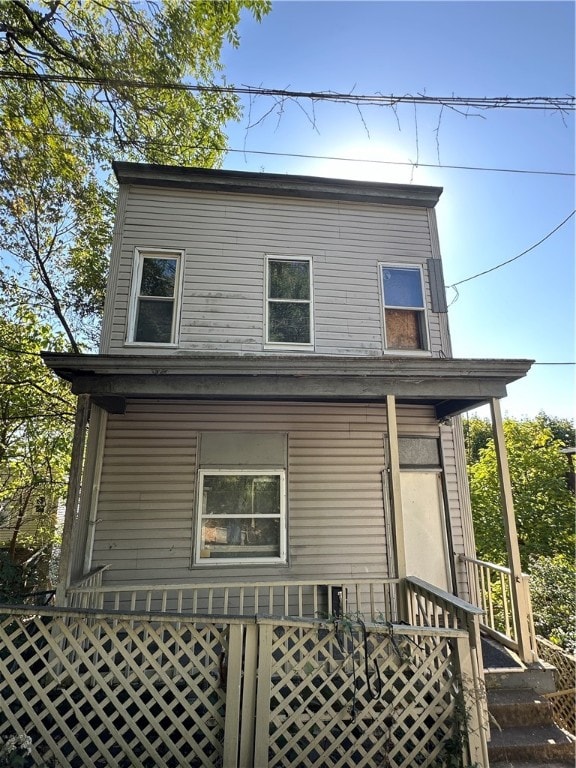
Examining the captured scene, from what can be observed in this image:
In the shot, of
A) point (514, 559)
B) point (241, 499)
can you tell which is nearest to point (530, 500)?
point (514, 559)

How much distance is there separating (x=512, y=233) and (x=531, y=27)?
11.8ft

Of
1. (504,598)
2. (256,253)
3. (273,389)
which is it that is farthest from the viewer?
(256,253)

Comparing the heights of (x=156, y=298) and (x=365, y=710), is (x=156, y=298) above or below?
above

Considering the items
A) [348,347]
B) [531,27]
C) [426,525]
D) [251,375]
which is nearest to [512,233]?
[531,27]

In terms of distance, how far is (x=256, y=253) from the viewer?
6.25m

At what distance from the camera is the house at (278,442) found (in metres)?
2.86

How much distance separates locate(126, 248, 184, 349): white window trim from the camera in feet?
18.6

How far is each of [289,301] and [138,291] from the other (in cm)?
242

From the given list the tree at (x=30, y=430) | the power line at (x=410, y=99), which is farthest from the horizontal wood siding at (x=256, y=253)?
the tree at (x=30, y=430)

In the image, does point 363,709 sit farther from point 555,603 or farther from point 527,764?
point 555,603

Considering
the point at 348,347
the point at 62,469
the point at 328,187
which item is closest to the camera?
the point at 348,347

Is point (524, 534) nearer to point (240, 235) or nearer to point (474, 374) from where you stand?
point (474, 374)

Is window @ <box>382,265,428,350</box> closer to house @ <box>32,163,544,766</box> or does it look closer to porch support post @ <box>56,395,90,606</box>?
house @ <box>32,163,544,766</box>

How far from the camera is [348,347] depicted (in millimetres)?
6008
